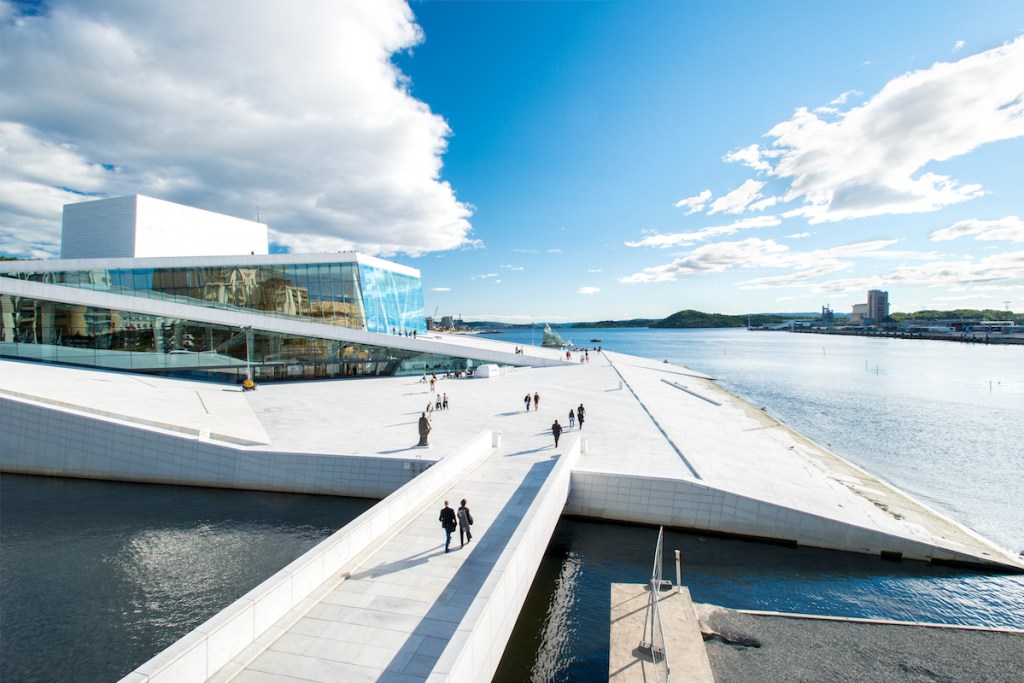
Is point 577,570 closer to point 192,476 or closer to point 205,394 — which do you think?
point 192,476

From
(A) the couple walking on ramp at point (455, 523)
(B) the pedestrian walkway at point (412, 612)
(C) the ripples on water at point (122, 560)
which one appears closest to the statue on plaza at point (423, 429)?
(C) the ripples on water at point (122, 560)

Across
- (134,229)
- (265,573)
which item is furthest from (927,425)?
(134,229)

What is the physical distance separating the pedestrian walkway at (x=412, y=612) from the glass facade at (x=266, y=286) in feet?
87.4

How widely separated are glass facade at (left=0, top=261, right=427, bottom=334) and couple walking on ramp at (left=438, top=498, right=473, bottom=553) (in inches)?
1099

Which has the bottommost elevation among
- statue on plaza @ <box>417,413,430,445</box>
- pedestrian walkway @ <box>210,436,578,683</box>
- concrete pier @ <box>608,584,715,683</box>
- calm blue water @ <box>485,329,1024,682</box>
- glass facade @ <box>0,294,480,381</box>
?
calm blue water @ <box>485,329,1024,682</box>

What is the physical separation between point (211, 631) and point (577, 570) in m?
8.33

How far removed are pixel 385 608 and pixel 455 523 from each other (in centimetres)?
221

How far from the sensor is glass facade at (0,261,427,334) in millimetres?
31516

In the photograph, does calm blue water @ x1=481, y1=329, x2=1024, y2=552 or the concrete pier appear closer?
the concrete pier

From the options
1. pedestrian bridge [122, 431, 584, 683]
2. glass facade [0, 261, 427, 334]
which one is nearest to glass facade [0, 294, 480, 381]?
glass facade [0, 261, 427, 334]

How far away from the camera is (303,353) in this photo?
34.6 metres

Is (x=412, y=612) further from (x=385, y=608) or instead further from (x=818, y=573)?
(x=818, y=573)

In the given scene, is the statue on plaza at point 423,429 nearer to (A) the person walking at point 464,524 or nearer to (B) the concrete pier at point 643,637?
(A) the person walking at point 464,524

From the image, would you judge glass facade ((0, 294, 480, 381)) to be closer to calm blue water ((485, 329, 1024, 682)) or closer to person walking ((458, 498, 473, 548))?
calm blue water ((485, 329, 1024, 682))
